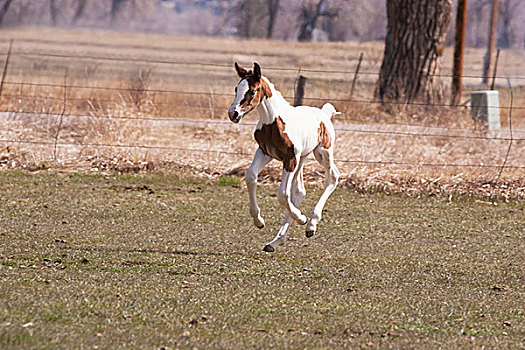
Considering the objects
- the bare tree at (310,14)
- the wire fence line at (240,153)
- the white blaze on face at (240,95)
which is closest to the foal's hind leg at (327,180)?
the white blaze on face at (240,95)

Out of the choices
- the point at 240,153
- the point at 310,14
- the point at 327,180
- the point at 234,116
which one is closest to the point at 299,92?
the point at 240,153

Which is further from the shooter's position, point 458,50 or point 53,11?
point 53,11

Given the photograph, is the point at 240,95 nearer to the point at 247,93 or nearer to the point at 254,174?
the point at 247,93

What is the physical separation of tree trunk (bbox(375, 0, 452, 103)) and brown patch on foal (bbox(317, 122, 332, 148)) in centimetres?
1016

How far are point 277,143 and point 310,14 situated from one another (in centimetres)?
7518

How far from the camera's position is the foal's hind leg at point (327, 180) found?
25.8 feet

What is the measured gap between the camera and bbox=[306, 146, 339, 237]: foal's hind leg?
25.8ft

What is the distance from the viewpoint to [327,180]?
329 inches

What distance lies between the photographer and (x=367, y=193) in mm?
12344

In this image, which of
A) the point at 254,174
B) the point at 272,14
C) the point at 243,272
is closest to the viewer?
the point at 243,272

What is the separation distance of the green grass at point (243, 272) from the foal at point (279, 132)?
71cm

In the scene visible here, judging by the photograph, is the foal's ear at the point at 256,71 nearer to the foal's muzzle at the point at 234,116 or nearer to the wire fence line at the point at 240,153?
the foal's muzzle at the point at 234,116

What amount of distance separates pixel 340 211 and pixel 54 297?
574 centimetres

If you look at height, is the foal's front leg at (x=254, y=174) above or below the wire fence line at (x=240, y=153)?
above
